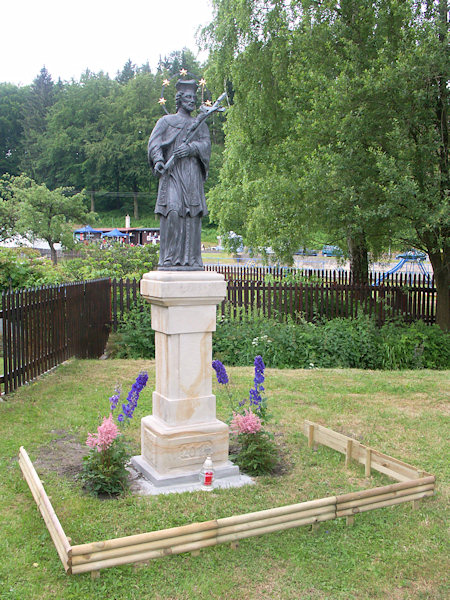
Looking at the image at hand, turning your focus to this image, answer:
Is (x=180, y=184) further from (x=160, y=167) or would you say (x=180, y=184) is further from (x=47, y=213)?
(x=47, y=213)

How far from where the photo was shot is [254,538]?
13.5 ft

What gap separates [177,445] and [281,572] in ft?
5.51

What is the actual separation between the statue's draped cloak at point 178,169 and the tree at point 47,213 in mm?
26436

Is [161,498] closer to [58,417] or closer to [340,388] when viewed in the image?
[58,417]

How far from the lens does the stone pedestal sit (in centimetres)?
503

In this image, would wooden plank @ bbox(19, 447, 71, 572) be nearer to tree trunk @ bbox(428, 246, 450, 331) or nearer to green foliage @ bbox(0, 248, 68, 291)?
green foliage @ bbox(0, 248, 68, 291)

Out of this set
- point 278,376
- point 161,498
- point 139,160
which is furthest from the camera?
point 139,160

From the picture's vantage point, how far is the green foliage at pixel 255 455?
533 cm

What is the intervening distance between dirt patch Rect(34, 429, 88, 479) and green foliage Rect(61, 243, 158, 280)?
9.14m

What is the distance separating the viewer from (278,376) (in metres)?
9.72

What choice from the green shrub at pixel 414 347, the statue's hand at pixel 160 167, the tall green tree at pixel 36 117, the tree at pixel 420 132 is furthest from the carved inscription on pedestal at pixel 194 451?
the tall green tree at pixel 36 117

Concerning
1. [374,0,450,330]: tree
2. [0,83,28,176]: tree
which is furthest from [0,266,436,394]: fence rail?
[0,83,28,176]: tree

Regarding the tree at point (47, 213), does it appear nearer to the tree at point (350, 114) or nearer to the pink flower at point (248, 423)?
the tree at point (350, 114)

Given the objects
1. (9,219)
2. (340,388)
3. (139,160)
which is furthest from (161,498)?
(139,160)
